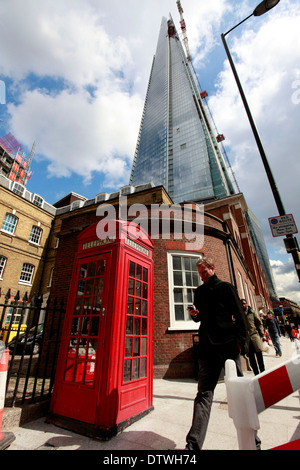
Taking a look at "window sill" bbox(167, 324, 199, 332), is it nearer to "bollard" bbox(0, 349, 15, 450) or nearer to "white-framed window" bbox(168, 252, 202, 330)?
"white-framed window" bbox(168, 252, 202, 330)

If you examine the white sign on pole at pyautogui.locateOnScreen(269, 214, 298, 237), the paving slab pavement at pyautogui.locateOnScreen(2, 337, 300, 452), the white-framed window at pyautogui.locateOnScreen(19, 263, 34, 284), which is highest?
the white-framed window at pyautogui.locateOnScreen(19, 263, 34, 284)

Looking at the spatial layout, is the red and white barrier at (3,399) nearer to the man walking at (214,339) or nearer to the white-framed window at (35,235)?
the man walking at (214,339)

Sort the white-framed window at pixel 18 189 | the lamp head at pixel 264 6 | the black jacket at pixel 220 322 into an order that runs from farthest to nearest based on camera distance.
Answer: the white-framed window at pixel 18 189 < the lamp head at pixel 264 6 < the black jacket at pixel 220 322

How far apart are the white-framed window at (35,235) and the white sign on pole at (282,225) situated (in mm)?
23153

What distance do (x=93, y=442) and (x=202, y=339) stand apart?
1877 mm

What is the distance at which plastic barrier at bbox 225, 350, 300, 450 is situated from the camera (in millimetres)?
1114

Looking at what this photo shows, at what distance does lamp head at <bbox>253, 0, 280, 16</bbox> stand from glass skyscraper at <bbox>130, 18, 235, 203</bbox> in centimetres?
6783

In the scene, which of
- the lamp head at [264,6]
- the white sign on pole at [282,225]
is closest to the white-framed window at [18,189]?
the lamp head at [264,6]

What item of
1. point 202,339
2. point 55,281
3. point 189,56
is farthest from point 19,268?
point 189,56

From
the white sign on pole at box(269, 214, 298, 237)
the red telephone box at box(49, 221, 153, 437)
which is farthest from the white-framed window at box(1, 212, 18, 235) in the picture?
the white sign on pole at box(269, 214, 298, 237)

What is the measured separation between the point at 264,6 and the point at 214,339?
824 centimetres

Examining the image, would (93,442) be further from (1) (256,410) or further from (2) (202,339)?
(1) (256,410)

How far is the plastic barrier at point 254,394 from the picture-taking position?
3.66 ft

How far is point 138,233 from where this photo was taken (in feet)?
12.8
